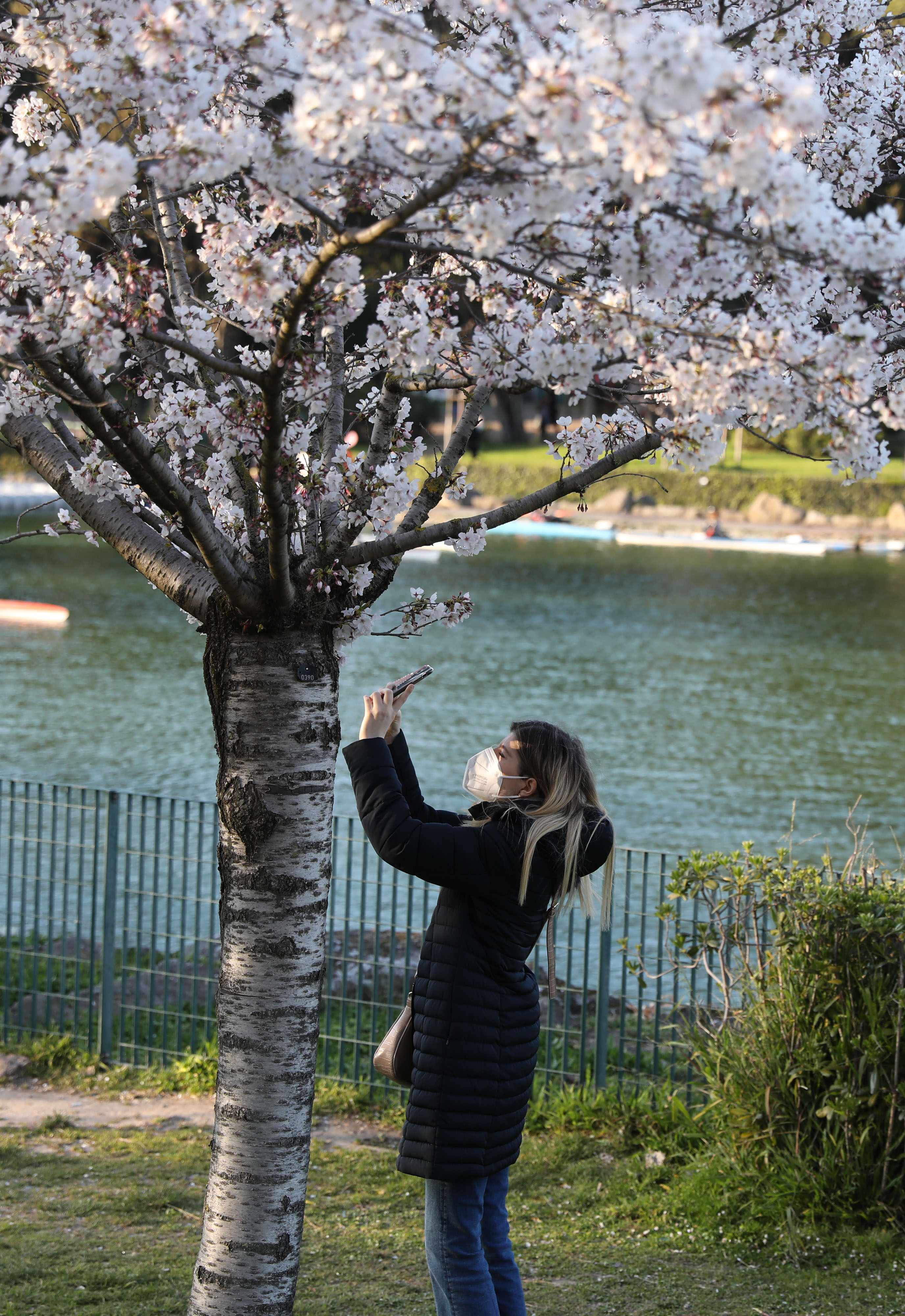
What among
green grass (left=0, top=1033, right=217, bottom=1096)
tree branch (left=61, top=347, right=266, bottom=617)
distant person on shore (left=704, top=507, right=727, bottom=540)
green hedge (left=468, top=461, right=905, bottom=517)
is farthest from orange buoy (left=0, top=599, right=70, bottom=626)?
green hedge (left=468, top=461, right=905, bottom=517)

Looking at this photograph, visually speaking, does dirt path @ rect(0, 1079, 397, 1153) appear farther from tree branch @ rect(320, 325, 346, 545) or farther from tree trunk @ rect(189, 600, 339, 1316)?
tree branch @ rect(320, 325, 346, 545)

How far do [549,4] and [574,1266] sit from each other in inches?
145

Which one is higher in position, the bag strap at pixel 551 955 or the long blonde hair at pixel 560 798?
the long blonde hair at pixel 560 798

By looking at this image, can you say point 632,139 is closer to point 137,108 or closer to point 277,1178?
point 137,108

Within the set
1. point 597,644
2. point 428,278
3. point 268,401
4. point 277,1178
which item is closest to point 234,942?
point 277,1178

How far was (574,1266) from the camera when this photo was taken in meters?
4.34

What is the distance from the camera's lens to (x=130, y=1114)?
18.9ft

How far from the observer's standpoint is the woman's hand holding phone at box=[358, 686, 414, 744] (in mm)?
3109

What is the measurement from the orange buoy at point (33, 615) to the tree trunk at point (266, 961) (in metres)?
20.6

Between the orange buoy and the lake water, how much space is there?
2.04ft

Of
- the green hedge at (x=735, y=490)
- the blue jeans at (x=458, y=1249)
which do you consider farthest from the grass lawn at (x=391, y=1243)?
the green hedge at (x=735, y=490)

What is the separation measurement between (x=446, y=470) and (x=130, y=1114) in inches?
141

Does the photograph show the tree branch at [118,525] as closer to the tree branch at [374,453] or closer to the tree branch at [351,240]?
the tree branch at [374,453]

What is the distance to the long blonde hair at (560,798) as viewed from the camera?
298 centimetres
